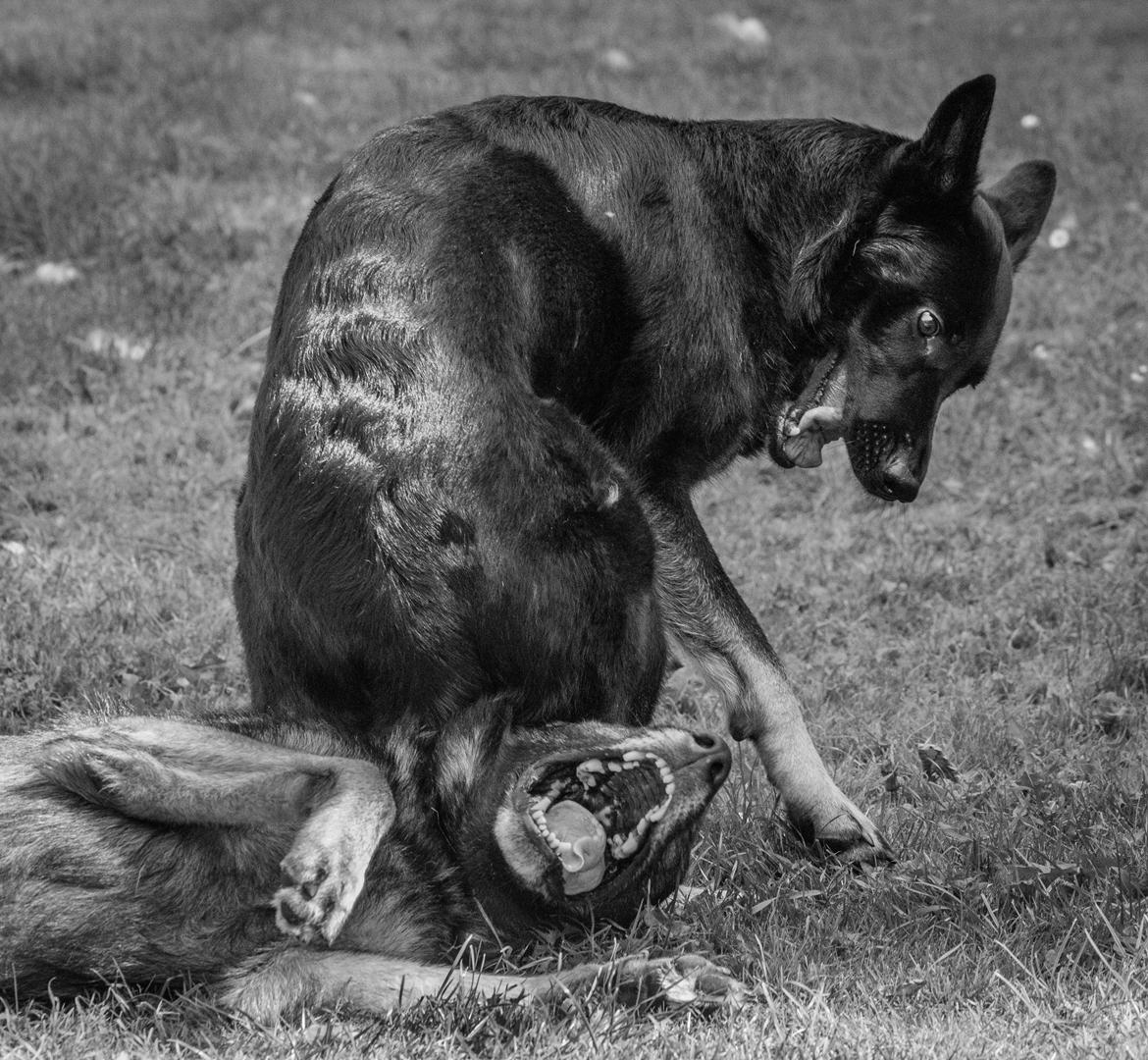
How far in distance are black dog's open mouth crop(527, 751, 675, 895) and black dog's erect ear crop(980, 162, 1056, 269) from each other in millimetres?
2603

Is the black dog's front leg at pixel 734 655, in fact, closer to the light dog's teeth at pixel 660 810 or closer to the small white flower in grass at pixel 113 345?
the light dog's teeth at pixel 660 810

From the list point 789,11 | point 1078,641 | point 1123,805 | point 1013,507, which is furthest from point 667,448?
point 789,11

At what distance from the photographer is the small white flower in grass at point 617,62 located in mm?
11203

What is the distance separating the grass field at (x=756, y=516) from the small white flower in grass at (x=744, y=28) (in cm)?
13

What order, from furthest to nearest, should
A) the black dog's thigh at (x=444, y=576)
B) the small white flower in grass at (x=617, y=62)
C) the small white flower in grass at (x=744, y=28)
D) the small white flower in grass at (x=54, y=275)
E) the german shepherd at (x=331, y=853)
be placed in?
1. the small white flower in grass at (x=744, y=28)
2. the small white flower in grass at (x=617, y=62)
3. the small white flower in grass at (x=54, y=275)
4. the black dog's thigh at (x=444, y=576)
5. the german shepherd at (x=331, y=853)

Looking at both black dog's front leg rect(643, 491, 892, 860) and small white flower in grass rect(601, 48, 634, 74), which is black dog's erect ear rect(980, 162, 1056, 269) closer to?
black dog's front leg rect(643, 491, 892, 860)

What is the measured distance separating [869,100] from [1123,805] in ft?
24.8

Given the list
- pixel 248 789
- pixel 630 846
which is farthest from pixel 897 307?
pixel 248 789

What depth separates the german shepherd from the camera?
3346mm

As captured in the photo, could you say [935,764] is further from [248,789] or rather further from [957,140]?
[248,789]

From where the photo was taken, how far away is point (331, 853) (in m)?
3.30

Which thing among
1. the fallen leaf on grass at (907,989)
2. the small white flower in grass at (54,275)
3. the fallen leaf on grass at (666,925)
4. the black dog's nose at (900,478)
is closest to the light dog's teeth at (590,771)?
the fallen leaf on grass at (666,925)

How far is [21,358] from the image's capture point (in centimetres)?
713

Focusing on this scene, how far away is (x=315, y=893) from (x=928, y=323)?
262cm
